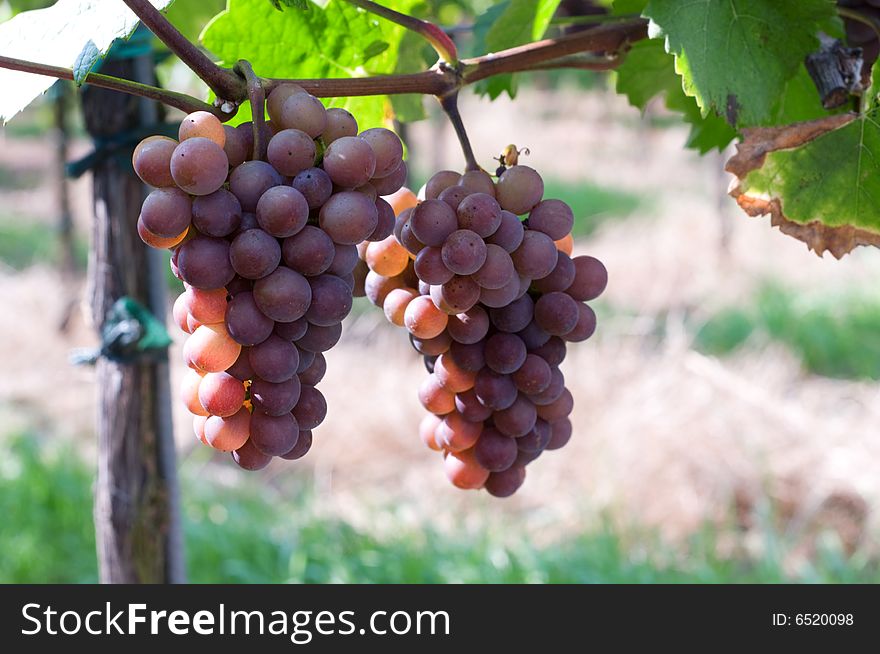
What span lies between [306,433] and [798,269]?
580 cm

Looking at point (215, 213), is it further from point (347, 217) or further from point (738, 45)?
point (738, 45)

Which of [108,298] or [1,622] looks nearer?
[108,298]

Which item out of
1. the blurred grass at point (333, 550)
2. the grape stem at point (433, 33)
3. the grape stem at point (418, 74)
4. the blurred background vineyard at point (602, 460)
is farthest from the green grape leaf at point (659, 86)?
the blurred grass at point (333, 550)

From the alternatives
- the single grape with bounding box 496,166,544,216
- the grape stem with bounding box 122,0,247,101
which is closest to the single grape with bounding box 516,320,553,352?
the single grape with bounding box 496,166,544,216

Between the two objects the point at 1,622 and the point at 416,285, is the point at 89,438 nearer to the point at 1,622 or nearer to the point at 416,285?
the point at 1,622

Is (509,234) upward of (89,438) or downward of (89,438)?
downward

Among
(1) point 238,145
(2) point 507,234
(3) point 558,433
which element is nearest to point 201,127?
(1) point 238,145

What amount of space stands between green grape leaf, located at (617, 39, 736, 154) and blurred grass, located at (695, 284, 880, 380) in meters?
3.83

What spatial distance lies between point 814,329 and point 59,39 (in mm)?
4753

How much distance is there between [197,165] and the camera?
1.73ft

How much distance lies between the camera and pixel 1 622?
5.40 ft

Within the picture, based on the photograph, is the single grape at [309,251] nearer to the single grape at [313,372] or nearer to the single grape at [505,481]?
the single grape at [313,372]

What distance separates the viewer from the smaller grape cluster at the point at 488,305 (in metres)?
0.65

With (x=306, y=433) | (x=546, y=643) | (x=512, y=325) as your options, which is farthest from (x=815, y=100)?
(x=546, y=643)
